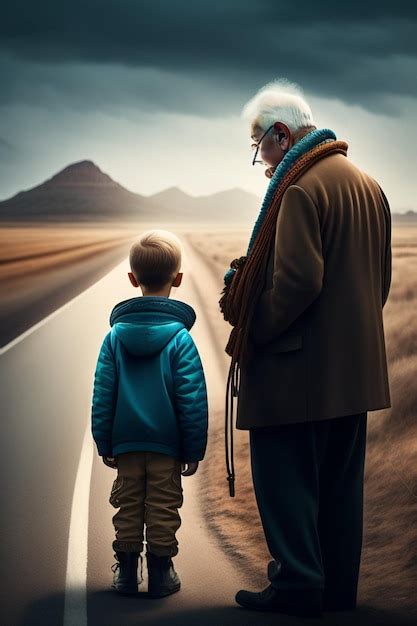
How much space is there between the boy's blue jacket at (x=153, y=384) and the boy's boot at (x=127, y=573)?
0.37 meters

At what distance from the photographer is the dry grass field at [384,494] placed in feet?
12.8

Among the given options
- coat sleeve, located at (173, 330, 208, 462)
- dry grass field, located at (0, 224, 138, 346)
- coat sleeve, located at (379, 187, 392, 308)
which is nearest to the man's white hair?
coat sleeve, located at (379, 187, 392, 308)

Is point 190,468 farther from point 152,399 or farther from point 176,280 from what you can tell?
point 176,280

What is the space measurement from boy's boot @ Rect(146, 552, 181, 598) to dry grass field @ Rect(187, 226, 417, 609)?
15.9 inches

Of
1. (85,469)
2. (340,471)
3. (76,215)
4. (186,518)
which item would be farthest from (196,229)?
(340,471)

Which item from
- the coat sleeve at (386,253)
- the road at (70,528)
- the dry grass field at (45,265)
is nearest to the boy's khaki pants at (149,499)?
the road at (70,528)

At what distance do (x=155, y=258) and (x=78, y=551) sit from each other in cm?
139

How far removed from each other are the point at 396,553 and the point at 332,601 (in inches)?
22.6

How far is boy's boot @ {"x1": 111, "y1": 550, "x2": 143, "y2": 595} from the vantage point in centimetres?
359

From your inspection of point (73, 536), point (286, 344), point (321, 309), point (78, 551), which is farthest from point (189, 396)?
point (73, 536)

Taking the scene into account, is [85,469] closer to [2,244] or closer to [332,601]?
[332,601]

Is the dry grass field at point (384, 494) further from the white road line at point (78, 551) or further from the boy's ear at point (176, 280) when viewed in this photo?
the boy's ear at point (176, 280)

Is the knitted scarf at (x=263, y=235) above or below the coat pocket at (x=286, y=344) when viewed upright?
above

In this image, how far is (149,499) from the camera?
3.50 metres
